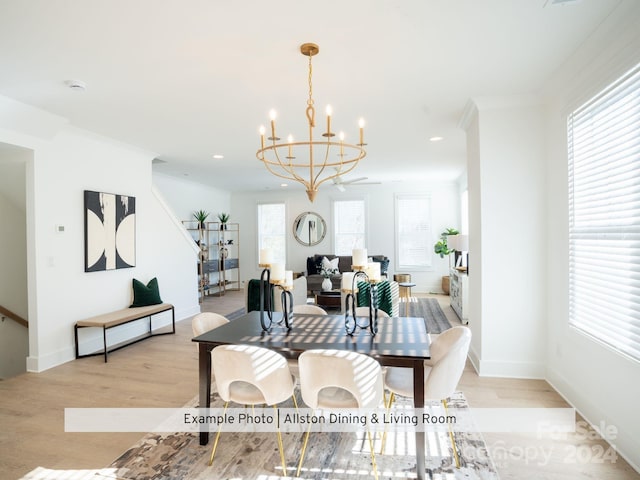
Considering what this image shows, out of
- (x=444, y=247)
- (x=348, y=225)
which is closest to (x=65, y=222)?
(x=348, y=225)

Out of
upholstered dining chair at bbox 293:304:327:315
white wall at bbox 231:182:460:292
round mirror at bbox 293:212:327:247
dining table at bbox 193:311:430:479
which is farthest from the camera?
round mirror at bbox 293:212:327:247

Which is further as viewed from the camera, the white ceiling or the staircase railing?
the staircase railing

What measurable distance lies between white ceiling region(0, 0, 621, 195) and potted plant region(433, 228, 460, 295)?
4.06 metres

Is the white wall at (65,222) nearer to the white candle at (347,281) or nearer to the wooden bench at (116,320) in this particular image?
the wooden bench at (116,320)

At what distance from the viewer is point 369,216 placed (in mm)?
8984

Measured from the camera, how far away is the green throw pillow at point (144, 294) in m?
5.06

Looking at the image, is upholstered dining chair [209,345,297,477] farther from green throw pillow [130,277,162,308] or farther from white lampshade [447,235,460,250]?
white lampshade [447,235,460,250]

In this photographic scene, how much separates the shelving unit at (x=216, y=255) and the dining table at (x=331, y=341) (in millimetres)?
5592

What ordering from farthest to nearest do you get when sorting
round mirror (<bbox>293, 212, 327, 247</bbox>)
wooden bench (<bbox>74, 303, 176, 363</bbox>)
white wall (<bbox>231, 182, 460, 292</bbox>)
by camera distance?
round mirror (<bbox>293, 212, 327, 247</bbox>) < white wall (<bbox>231, 182, 460, 292</bbox>) < wooden bench (<bbox>74, 303, 176, 363</bbox>)

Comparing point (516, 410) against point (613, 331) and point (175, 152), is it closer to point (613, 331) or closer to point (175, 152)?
point (613, 331)

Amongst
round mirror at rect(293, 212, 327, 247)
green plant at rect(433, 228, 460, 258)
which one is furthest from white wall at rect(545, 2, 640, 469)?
round mirror at rect(293, 212, 327, 247)

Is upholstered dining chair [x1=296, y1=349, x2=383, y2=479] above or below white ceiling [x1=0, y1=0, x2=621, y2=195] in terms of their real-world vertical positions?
below

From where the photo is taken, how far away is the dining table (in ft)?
6.66

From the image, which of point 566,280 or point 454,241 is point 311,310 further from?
point 454,241
